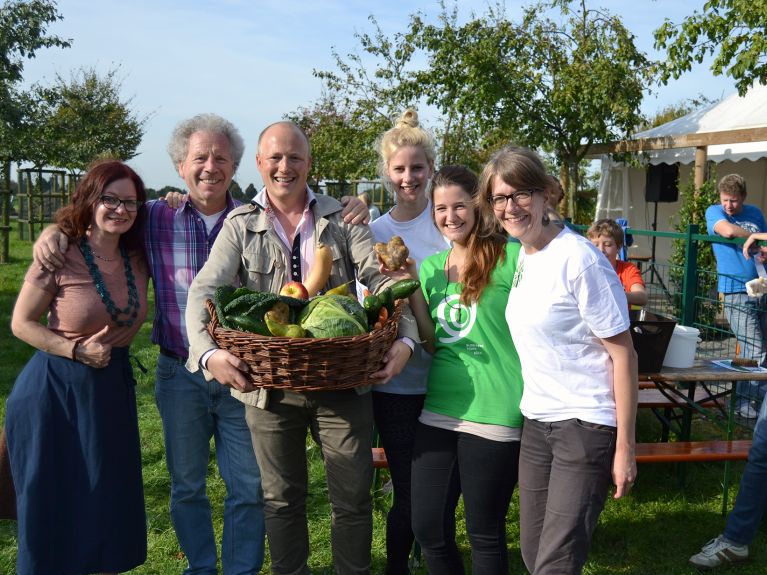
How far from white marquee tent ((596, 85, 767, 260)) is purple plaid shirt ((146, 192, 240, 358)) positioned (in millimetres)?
9821

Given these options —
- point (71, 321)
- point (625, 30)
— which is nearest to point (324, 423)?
point (71, 321)

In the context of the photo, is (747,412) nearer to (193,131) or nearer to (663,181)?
(193,131)

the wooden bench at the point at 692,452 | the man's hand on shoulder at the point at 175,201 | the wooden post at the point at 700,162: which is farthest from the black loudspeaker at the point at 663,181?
the man's hand on shoulder at the point at 175,201

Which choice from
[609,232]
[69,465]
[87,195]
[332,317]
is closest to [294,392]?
[332,317]

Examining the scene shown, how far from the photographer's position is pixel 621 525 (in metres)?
4.11

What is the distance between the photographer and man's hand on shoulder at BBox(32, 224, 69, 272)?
2863mm

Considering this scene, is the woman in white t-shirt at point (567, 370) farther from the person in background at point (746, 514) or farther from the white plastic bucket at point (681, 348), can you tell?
the white plastic bucket at point (681, 348)

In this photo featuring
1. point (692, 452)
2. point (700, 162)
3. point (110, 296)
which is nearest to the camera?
point (110, 296)

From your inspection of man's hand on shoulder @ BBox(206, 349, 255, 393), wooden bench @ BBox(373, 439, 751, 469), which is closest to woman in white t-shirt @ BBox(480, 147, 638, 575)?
man's hand on shoulder @ BBox(206, 349, 255, 393)

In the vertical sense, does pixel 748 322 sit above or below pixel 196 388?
below

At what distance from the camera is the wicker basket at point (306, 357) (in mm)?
2127

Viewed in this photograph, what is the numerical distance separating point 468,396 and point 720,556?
1.98m

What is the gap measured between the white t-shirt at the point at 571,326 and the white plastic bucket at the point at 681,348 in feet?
6.27

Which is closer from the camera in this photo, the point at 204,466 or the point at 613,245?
the point at 204,466
